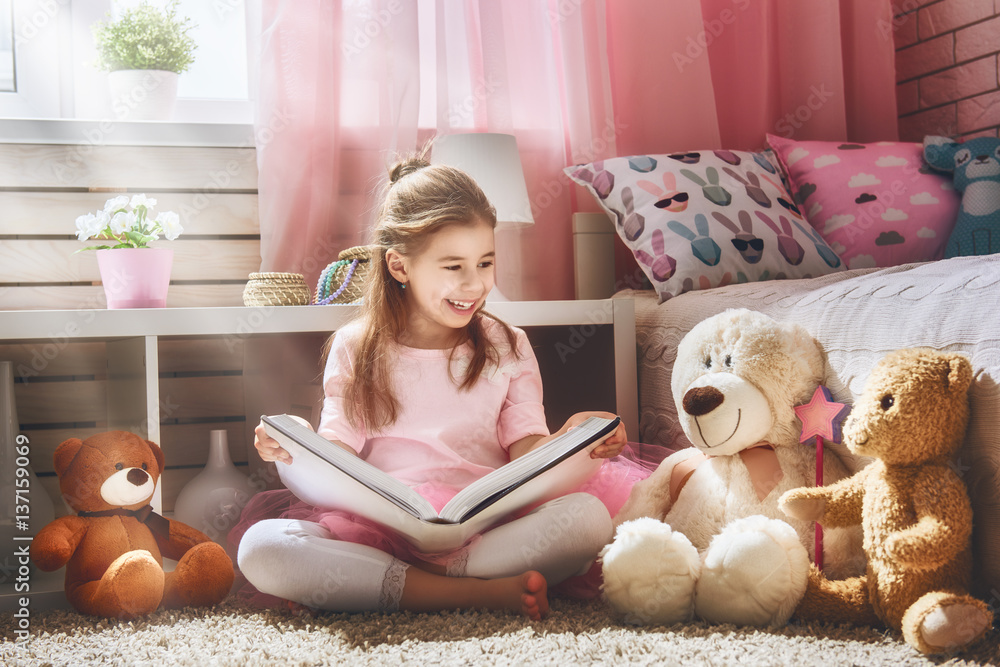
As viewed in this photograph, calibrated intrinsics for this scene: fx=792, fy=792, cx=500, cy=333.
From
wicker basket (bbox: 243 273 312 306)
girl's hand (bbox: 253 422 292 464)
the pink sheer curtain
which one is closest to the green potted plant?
the pink sheer curtain

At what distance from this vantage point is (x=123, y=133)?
5.06 ft

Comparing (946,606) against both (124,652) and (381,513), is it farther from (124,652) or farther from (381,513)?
(124,652)

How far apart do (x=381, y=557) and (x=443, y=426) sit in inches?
10.1

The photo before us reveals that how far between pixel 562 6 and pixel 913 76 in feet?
3.18

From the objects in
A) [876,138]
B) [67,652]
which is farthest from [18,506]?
[876,138]

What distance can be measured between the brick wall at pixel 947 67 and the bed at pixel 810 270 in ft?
1.13

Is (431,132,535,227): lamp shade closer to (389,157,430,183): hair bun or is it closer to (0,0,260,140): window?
(389,157,430,183): hair bun

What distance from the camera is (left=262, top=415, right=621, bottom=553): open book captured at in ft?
2.55

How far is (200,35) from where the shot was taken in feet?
5.47

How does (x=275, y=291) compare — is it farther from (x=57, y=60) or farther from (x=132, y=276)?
(x=57, y=60)

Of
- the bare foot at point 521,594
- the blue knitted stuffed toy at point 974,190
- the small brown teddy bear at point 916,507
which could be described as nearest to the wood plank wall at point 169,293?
the bare foot at point 521,594

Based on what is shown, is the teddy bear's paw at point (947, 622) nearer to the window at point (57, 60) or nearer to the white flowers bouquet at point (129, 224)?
the white flowers bouquet at point (129, 224)

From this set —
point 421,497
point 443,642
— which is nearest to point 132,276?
A: point 421,497

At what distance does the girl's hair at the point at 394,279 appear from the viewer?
1.05 meters
